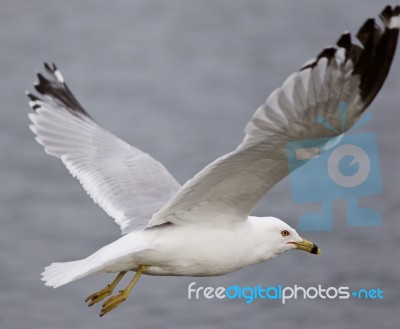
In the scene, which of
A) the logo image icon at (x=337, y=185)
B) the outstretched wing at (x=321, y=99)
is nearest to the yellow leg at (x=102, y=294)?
the outstretched wing at (x=321, y=99)

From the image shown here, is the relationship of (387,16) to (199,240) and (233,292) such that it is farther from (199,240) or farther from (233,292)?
(233,292)

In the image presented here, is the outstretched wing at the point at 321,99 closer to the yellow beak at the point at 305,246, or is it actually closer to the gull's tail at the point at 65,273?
the gull's tail at the point at 65,273

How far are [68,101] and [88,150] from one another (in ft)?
1.98

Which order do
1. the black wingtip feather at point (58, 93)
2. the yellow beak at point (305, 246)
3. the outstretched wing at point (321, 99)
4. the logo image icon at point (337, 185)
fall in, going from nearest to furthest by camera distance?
1. the outstretched wing at point (321, 99)
2. the yellow beak at point (305, 246)
3. the black wingtip feather at point (58, 93)
4. the logo image icon at point (337, 185)

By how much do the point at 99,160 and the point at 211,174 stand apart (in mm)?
2266

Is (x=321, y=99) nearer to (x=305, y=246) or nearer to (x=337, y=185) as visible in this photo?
(x=305, y=246)

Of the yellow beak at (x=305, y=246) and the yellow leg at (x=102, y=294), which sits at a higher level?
the yellow beak at (x=305, y=246)

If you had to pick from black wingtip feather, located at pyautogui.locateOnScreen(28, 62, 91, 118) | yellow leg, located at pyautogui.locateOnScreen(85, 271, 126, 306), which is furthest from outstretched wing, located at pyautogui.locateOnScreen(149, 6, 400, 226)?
black wingtip feather, located at pyautogui.locateOnScreen(28, 62, 91, 118)

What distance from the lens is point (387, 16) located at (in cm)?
602

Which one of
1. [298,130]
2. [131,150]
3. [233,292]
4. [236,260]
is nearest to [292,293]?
[233,292]

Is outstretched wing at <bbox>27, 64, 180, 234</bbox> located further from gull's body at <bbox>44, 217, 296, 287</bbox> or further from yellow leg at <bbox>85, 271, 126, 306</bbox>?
gull's body at <bbox>44, 217, 296, 287</bbox>

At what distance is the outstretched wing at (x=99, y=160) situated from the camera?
8.03 m

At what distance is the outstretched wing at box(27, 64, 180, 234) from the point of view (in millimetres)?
8031

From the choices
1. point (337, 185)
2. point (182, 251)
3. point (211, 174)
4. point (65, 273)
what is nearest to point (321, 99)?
point (211, 174)
